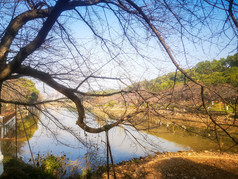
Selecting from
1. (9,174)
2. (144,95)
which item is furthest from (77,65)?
(9,174)

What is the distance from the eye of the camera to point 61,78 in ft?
8.34

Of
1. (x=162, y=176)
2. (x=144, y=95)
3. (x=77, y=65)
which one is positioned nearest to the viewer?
(x=144, y=95)

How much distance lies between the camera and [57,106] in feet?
9.25

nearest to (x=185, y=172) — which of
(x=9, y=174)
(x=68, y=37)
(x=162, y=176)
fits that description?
(x=162, y=176)

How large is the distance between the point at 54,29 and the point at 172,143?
1117cm

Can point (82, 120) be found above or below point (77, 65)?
below

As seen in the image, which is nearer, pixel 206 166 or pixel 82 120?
pixel 82 120

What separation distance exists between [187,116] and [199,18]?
1.04 metres

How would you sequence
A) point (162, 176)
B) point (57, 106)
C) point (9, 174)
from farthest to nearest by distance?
point (162, 176), point (9, 174), point (57, 106)

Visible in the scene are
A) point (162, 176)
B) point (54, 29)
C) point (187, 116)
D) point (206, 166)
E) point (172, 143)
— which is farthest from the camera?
point (172, 143)

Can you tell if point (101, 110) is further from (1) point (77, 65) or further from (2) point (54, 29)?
(2) point (54, 29)

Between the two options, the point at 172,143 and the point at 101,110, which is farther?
the point at 172,143

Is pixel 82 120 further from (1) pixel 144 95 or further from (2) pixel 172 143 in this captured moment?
(2) pixel 172 143

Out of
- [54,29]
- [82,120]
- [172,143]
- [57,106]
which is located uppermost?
[54,29]
